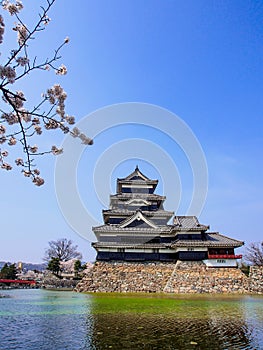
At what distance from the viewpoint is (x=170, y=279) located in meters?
21.7

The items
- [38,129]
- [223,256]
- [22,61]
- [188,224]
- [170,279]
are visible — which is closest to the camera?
[22,61]

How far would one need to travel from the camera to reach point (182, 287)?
20875 millimetres

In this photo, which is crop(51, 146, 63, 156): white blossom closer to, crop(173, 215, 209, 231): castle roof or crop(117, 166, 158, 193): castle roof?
crop(173, 215, 209, 231): castle roof

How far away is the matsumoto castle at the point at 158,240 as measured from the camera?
22.9 meters

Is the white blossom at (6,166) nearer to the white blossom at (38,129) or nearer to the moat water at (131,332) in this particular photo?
the white blossom at (38,129)

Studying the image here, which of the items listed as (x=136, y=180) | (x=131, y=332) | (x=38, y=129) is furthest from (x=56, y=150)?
(x=136, y=180)

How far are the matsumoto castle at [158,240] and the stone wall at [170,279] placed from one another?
0.70 metres

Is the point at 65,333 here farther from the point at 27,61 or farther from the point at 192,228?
the point at 192,228

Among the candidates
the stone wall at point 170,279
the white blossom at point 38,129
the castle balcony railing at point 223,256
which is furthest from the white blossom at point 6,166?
the castle balcony railing at point 223,256

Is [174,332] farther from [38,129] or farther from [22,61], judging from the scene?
[22,61]

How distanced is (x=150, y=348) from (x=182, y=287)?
1701cm

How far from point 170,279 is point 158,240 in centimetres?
392

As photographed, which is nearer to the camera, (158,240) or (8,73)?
(8,73)

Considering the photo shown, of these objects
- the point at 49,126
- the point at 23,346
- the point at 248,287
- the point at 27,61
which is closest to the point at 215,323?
the point at 23,346
